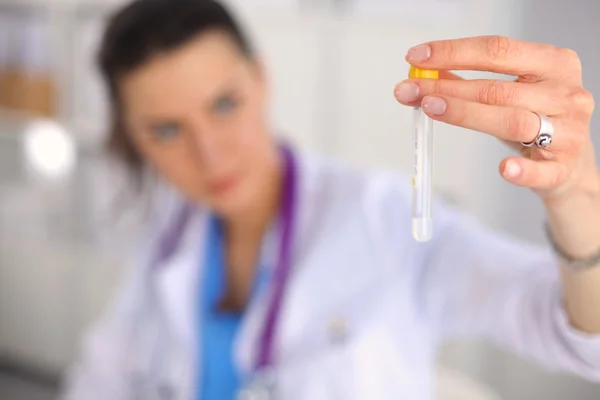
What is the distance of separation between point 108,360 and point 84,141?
3.60 feet

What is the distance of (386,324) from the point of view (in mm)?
810

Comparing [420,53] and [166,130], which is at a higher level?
[420,53]

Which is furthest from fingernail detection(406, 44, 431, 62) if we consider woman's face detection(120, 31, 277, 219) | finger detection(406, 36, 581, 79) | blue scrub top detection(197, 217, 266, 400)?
blue scrub top detection(197, 217, 266, 400)

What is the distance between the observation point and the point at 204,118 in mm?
789

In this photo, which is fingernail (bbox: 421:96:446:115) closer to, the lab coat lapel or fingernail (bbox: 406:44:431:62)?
fingernail (bbox: 406:44:431:62)

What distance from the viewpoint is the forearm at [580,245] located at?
427 millimetres

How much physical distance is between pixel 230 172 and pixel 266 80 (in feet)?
0.66

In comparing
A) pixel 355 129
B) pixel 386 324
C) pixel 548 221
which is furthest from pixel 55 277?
pixel 548 221

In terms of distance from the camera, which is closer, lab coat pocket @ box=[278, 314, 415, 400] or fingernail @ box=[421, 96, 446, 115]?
fingernail @ box=[421, 96, 446, 115]

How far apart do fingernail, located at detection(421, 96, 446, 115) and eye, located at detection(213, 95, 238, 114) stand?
49 cm

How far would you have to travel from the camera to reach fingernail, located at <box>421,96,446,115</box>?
349 millimetres

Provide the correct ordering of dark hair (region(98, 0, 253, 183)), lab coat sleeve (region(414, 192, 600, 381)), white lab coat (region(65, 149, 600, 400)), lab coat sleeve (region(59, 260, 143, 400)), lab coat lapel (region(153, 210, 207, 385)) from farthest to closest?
lab coat sleeve (region(59, 260, 143, 400))
lab coat lapel (region(153, 210, 207, 385))
dark hair (region(98, 0, 253, 183))
white lab coat (region(65, 149, 600, 400))
lab coat sleeve (region(414, 192, 600, 381))

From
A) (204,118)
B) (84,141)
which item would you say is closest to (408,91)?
(204,118)

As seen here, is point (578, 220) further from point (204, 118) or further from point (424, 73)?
point (204, 118)
